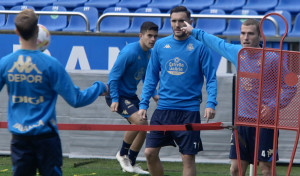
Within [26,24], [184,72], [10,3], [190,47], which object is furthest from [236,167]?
[10,3]

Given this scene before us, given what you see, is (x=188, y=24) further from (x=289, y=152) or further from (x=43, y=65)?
(x=289, y=152)

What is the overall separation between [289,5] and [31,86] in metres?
8.87

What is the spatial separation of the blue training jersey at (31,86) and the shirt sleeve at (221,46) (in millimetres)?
1933

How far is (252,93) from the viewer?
573 centimetres

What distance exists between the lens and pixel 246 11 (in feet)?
40.1

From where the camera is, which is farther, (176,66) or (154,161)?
(154,161)

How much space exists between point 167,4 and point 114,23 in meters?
1.31

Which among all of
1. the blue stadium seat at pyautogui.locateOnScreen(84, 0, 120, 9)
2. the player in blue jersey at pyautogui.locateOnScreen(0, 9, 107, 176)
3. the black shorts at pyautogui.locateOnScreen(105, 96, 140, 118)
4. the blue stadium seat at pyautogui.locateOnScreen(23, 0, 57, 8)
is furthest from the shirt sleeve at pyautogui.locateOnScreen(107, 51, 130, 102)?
the blue stadium seat at pyautogui.locateOnScreen(23, 0, 57, 8)

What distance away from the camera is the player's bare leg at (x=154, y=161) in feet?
22.4

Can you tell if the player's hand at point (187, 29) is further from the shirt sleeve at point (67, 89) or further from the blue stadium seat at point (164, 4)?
the blue stadium seat at point (164, 4)

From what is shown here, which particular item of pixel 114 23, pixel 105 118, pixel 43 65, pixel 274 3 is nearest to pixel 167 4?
pixel 114 23

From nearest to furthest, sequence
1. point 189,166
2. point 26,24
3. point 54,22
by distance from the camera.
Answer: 1. point 26,24
2. point 189,166
3. point 54,22

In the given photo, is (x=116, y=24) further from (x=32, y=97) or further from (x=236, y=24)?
(x=32, y=97)

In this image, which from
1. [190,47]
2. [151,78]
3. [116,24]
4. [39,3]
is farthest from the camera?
[39,3]
